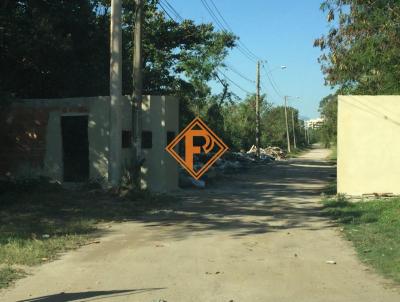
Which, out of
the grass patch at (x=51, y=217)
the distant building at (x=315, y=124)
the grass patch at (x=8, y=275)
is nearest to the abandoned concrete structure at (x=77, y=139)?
the grass patch at (x=51, y=217)

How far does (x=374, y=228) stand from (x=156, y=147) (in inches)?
321

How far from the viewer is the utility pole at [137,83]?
1642 cm

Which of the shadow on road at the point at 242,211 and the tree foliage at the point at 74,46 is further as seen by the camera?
the tree foliage at the point at 74,46

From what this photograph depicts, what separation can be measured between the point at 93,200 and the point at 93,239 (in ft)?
15.9

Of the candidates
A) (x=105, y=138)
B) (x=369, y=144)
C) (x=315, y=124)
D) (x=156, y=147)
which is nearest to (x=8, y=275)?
(x=105, y=138)

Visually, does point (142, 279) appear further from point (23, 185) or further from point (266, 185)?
point (266, 185)

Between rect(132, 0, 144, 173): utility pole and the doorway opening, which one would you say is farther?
the doorway opening

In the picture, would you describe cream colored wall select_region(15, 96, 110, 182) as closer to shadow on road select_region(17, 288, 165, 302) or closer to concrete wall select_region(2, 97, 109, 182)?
concrete wall select_region(2, 97, 109, 182)

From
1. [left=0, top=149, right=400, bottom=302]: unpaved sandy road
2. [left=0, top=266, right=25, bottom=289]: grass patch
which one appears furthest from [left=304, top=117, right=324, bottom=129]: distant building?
[left=0, top=266, right=25, bottom=289]: grass patch

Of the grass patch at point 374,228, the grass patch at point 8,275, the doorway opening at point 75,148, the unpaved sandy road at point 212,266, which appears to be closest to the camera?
the unpaved sandy road at point 212,266

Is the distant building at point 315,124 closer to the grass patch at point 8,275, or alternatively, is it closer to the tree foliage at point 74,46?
the tree foliage at point 74,46

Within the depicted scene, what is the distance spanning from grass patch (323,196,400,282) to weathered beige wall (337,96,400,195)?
2.82 ft

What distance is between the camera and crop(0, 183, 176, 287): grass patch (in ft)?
28.3

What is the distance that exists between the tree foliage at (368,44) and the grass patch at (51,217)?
8.09 meters
